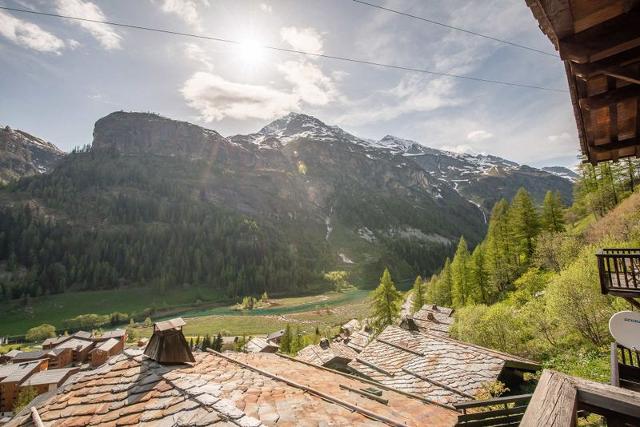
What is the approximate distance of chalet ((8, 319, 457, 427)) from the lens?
314 inches

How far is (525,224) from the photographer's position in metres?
50.3

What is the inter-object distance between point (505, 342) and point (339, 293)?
16230 cm

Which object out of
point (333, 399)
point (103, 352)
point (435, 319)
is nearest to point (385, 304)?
point (435, 319)

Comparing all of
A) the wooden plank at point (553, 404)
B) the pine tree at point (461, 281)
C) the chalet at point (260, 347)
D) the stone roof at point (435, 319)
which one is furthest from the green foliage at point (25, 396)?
the pine tree at point (461, 281)

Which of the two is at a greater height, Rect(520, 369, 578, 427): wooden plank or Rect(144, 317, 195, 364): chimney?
Rect(520, 369, 578, 427): wooden plank

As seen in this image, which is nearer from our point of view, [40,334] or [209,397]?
[209,397]

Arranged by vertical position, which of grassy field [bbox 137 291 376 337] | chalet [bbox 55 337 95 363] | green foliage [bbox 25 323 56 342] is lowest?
grassy field [bbox 137 291 376 337]

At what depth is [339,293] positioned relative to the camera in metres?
183

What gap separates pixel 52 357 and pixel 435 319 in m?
78.0

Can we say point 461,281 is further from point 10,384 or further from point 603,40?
point 10,384

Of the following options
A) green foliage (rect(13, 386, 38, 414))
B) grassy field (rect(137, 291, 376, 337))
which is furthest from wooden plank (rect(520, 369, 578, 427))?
grassy field (rect(137, 291, 376, 337))

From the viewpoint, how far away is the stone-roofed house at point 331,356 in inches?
1433

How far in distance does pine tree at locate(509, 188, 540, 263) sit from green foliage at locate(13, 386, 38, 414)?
260 feet

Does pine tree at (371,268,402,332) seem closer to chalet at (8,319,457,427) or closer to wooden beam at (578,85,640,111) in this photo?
chalet at (8,319,457,427)
